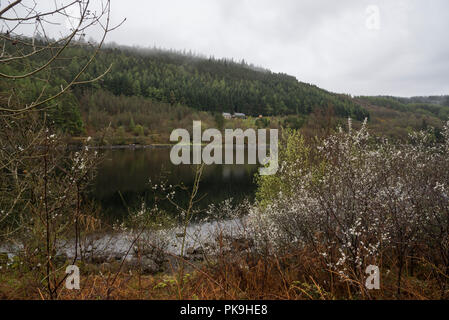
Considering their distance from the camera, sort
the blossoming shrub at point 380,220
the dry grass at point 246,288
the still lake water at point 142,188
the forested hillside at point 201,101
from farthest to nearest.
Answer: the forested hillside at point 201,101
the still lake water at point 142,188
the blossoming shrub at point 380,220
the dry grass at point 246,288

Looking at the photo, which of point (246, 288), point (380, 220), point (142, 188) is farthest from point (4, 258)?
point (142, 188)

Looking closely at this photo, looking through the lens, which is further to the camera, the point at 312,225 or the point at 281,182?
the point at 281,182

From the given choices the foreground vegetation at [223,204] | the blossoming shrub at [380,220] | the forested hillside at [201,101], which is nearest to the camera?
the foreground vegetation at [223,204]

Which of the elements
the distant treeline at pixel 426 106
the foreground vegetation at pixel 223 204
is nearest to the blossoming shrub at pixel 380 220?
the foreground vegetation at pixel 223 204

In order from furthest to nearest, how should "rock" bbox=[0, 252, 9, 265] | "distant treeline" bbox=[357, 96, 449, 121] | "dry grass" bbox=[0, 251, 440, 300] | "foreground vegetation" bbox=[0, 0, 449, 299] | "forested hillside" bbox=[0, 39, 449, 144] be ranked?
"forested hillside" bbox=[0, 39, 449, 144] → "distant treeline" bbox=[357, 96, 449, 121] → "rock" bbox=[0, 252, 9, 265] → "foreground vegetation" bbox=[0, 0, 449, 299] → "dry grass" bbox=[0, 251, 440, 300]

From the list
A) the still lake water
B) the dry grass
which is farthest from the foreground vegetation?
the still lake water

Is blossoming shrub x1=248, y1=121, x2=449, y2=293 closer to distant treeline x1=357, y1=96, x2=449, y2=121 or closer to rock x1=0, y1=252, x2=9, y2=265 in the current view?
rock x1=0, y1=252, x2=9, y2=265

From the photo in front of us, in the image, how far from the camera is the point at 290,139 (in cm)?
1541

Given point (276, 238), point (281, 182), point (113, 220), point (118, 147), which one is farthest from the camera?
point (118, 147)

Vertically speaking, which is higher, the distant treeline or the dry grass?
the distant treeline

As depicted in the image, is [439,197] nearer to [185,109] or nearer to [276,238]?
[276,238]

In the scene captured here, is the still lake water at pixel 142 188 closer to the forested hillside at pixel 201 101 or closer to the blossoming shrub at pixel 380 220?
the blossoming shrub at pixel 380 220
